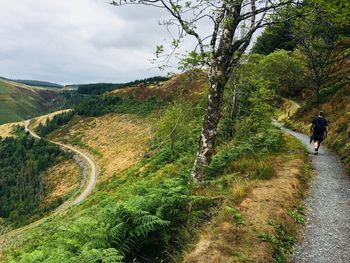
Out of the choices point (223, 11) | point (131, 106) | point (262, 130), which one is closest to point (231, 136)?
point (262, 130)

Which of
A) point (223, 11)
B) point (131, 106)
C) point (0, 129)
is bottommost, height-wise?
point (0, 129)

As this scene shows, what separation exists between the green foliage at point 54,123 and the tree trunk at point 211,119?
467 feet

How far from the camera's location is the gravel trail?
7.50m

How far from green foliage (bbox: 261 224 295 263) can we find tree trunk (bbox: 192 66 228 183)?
3.62m

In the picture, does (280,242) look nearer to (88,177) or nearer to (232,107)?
(232,107)

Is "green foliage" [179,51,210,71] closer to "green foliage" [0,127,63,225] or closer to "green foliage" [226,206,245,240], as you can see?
"green foliage" [226,206,245,240]

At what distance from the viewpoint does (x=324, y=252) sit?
7.61 m

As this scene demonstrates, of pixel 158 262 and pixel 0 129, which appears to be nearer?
pixel 158 262

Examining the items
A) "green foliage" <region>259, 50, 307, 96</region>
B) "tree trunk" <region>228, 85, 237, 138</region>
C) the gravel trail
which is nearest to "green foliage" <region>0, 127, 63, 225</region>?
"green foliage" <region>259, 50, 307, 96</region>

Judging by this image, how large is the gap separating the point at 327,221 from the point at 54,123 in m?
150

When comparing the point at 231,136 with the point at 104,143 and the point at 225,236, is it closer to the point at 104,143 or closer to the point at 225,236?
the point at 225,236

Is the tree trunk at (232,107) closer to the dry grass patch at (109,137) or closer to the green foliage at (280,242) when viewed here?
the green foliage at (280,242)

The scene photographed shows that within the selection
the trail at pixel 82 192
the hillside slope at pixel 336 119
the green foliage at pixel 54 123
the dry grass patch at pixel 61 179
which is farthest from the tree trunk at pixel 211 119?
the green foliage at pixel 54 123

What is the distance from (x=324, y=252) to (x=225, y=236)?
2.02 meters
